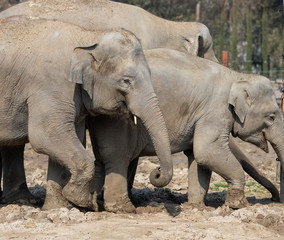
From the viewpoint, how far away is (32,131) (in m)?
7.13

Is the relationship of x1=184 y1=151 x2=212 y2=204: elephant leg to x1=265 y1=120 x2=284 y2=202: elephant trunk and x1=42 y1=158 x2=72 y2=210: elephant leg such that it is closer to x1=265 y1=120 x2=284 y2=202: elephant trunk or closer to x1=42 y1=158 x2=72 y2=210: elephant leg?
x1=265 y1=120 x2=284 y2=202: elephant trunk

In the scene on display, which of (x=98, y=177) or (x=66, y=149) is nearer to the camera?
(x=66, y=149)

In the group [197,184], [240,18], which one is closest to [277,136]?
[197,184]

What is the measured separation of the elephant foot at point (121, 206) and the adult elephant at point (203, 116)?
0.19 meters

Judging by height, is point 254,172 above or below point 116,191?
below

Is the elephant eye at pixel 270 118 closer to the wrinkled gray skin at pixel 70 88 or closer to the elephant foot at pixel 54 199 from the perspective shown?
the wrinkled gray skin at pixel 70 88

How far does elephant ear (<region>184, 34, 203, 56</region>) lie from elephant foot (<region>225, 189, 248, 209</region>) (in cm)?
264

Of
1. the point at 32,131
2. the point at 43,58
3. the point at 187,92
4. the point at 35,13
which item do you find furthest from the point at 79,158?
the point at 35,13

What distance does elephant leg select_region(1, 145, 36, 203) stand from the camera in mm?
8359

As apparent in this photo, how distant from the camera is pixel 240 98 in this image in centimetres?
811

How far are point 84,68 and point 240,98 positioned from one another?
1876 millimetres

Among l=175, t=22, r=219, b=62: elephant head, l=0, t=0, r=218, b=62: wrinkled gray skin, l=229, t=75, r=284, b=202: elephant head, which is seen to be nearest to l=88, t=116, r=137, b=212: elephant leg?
l=229, t=75, r=284, b=202: elephant head

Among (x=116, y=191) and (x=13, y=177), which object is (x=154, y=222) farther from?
(x=13, y=177)

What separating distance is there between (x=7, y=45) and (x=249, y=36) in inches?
940
